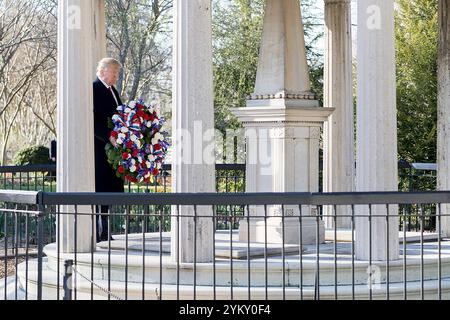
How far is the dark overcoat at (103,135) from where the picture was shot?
13680mm

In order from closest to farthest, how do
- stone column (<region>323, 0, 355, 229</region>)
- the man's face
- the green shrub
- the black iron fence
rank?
the black iron fence
the man's face
stone column (<region>323, 0, 355, 229</region>)
the green shrub

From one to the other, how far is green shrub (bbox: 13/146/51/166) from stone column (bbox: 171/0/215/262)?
59.0 ft

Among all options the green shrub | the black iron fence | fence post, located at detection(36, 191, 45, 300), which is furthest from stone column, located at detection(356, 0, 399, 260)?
the green shrub

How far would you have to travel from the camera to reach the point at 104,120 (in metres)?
13.8

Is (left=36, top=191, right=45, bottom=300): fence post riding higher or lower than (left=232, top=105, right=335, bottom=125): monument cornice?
lower

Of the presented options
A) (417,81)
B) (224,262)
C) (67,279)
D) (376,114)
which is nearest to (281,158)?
(376,114)

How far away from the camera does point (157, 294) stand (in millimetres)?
10688

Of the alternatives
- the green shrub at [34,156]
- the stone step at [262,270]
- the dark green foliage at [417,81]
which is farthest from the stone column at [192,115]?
the green shrub at [34,156]

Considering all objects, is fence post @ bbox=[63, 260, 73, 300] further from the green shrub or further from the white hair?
the green shrub

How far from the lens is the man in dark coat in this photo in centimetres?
1363

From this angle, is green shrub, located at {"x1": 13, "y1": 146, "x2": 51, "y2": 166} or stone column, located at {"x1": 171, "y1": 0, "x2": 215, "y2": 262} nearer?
stone column, located at {"x1": 171, "y1": 0, "x2": 215, "y2": 262}

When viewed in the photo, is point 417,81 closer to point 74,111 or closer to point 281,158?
point 281,158
